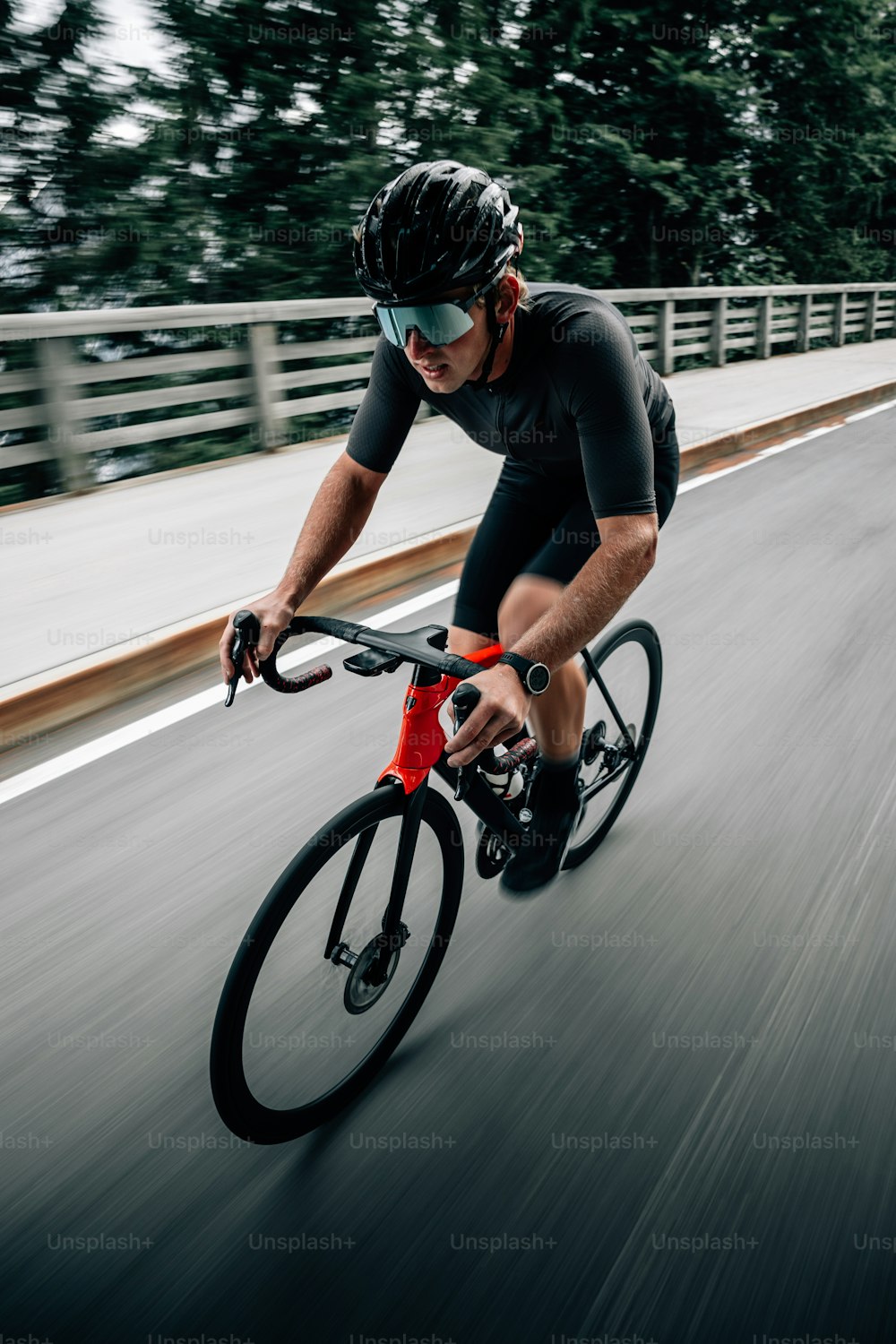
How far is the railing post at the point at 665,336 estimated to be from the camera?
15508 millimetres

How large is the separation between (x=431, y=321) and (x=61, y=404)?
655cm


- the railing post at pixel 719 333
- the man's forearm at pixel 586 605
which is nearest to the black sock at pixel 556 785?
the man's forearm at pixel 586 605

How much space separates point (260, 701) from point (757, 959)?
255 cm

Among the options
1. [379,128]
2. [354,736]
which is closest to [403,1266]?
[354,736]

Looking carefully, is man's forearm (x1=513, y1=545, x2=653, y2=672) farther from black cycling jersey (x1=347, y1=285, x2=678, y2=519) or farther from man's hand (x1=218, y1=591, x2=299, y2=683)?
man's hand (x1=218, y1=591, x2=299, y2=683)

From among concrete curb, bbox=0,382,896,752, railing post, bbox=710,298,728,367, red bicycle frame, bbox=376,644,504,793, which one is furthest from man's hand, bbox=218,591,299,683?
railing post, bbox=710,298,728,367

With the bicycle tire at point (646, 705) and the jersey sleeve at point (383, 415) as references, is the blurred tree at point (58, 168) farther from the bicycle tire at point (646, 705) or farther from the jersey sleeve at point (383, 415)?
the jersey sleeve at point (383, 415)

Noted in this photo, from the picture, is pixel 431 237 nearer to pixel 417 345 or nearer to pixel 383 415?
pixel 417 345

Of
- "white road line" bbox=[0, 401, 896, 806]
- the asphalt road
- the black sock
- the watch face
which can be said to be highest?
the watch face

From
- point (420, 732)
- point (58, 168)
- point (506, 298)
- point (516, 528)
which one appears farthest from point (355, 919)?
point (58, 168)

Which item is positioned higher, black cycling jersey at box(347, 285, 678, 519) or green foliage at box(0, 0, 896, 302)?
green foliage at box(0, 0, 896, 302)

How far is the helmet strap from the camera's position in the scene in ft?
7.46

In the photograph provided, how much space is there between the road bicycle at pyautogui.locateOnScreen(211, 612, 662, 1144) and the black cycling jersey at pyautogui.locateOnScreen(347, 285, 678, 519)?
54 cm

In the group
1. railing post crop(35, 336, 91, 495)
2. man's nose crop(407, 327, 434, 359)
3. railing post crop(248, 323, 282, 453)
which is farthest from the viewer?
railing post crop(248, 323, 282, 453)
